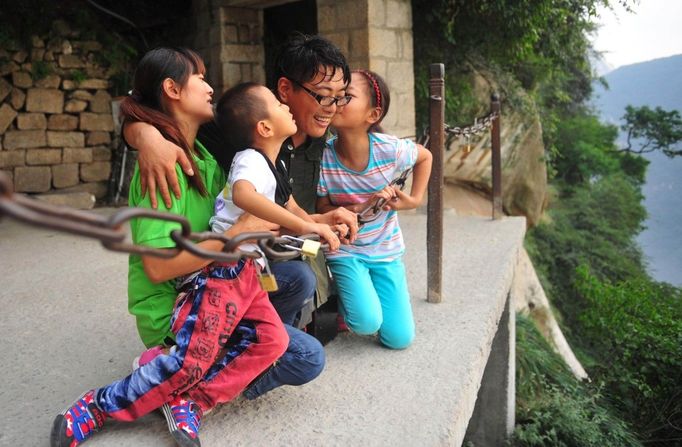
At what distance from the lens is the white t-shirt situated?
161 centimetres

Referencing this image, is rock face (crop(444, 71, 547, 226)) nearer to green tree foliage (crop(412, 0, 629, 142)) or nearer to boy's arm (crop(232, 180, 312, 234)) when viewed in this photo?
green tree foliage (crop(412, 0, 629, 142))

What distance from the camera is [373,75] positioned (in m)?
2.28

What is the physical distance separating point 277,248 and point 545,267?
344 inches

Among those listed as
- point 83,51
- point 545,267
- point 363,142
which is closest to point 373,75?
point 363,142

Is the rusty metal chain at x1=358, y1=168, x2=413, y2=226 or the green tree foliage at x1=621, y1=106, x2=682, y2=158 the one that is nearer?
the rusty metal chain at x1=358, y1=168, x2=413, y2=226

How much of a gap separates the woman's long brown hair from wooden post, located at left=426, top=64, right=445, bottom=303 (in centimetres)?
123

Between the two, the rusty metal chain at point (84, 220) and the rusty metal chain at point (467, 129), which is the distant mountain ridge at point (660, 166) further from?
the rusty metal chain at point (84, 220)

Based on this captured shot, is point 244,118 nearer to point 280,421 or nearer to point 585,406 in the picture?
point 280,421

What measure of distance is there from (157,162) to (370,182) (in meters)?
0.97

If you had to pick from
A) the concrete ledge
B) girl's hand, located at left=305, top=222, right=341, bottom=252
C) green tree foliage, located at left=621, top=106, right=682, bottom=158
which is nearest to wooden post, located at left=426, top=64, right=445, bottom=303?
the concrete ledge

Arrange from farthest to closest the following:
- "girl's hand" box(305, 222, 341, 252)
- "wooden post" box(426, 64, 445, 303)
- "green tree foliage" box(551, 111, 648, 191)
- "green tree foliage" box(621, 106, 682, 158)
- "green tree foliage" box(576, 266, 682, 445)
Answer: "green tree foliage" box(551, 111, 648, 191) → "green tree foliage" box(621, 106, 682, 158) → "green tree foliage" box(576, 266, 682, 445) → "wooden post" box(426, 64, 445, 303) → "girl's hand" box(305, 222, 341, 252)

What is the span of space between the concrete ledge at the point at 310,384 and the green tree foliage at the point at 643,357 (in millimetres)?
1947

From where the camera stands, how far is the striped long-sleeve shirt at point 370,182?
7.62 ft

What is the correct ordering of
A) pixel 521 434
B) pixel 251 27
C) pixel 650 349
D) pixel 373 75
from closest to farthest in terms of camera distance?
pixel 373 75, pixel 521 434, pixel 650 349, pixel 251 27
